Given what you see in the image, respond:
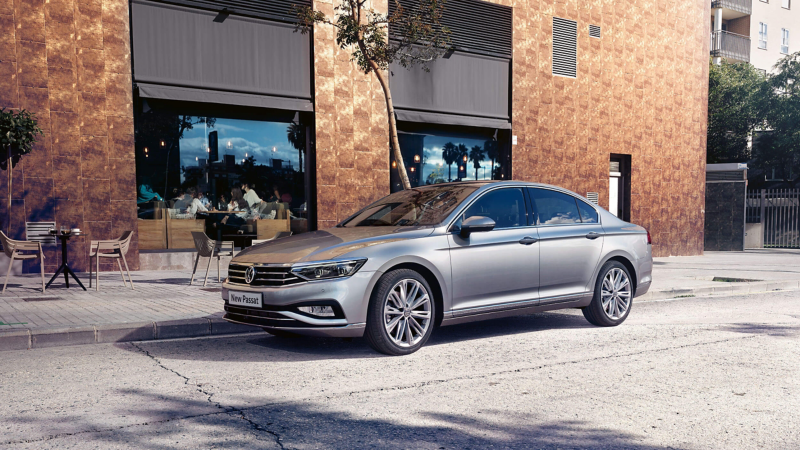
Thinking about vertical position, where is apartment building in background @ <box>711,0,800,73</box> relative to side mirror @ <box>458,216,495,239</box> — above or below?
above

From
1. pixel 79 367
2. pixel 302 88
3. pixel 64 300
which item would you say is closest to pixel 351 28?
pixel 302 88

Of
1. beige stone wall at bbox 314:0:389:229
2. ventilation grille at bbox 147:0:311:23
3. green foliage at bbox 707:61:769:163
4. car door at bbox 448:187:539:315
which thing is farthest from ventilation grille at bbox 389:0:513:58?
green foliage at bbox 707:61:769:163

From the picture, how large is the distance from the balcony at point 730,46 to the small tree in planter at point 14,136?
34583 mm

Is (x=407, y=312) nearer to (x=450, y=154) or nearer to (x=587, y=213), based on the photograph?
(x=587, y=213)

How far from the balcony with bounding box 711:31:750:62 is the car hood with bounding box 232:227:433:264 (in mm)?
35534

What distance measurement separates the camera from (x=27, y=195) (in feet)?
39.3

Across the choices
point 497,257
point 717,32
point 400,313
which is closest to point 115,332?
point 400,313

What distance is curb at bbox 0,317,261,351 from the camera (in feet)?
21.3

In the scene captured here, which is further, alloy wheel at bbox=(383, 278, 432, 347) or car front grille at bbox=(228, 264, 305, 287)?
alloy wheel at bbox=(383, 278, 432, 347)

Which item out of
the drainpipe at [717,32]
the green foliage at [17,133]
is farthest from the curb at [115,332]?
the drainpipe at [717,32]

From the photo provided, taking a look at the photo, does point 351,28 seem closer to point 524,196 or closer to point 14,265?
point 524,196

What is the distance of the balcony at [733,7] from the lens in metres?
35.8

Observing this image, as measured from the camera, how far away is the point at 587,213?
24.9 feet

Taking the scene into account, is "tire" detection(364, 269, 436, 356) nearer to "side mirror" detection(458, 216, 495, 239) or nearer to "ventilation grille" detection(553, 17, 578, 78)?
"side mirror" detection(458, 216, 495, 239)
